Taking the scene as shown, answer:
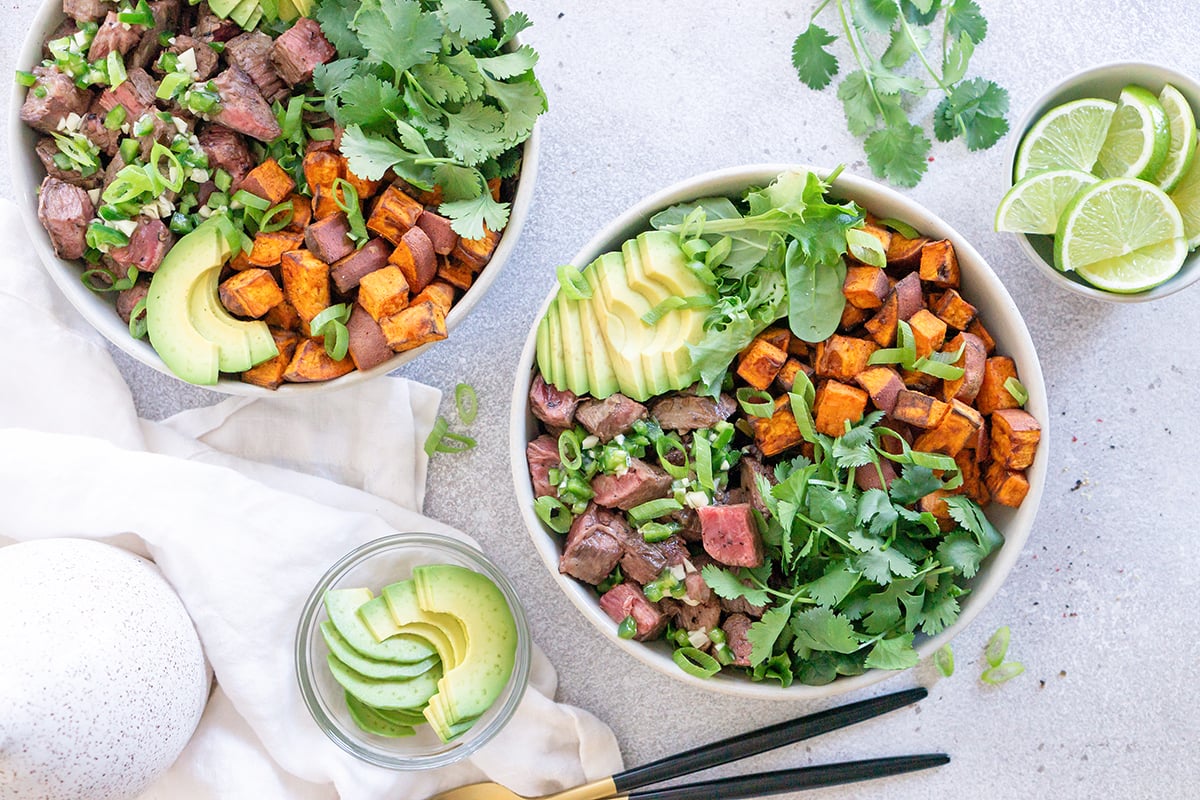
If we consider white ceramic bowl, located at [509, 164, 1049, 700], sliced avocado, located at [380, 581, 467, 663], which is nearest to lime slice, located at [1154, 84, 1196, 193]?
white ceramic bowl, located at [509, 164, 1049, 700]

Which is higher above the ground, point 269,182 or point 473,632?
point 269,182

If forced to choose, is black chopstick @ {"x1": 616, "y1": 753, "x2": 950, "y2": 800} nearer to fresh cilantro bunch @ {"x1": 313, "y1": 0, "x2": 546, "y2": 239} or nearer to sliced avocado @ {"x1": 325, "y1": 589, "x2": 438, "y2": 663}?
sliced avocado @ {"x1": 325, "y1": 589, "x2": 438, "y2": 663}

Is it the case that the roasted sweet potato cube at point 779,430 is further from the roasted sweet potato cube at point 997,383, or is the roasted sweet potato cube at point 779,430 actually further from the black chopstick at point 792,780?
the black chopstick at point 792,780

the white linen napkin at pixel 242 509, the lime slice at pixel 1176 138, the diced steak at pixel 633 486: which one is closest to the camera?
the diced steak at pixel 633 486

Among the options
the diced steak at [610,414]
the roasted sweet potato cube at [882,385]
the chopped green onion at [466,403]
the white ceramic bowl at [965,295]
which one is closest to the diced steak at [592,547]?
the white ceramic bowl at [965,295]

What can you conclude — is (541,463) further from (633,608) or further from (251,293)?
(251,293)

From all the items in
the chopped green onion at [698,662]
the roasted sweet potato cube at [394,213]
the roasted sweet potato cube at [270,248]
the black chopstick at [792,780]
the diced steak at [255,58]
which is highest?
the diced steak at [255,58]

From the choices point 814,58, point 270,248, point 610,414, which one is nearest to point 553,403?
point 610,414
